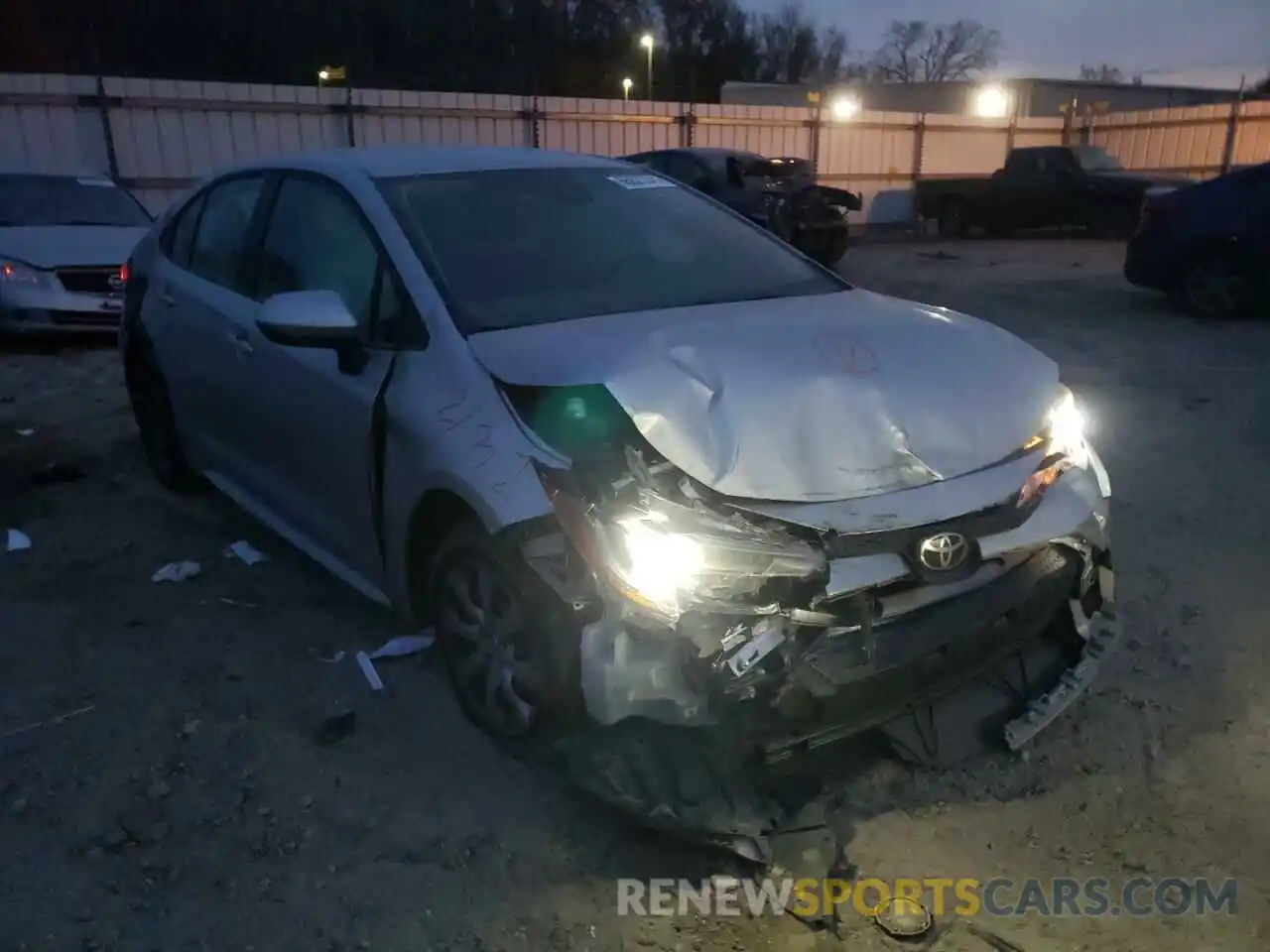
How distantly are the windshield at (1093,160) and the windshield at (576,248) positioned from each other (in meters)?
17.3

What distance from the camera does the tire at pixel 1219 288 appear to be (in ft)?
31.7

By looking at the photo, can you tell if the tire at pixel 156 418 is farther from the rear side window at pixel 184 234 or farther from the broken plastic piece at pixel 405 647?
the broken plastic piece at pixel 405 647

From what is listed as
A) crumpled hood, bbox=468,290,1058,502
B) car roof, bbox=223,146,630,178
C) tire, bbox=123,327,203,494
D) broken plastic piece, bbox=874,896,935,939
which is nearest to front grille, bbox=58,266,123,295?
tire, bbox=123,327,203,494

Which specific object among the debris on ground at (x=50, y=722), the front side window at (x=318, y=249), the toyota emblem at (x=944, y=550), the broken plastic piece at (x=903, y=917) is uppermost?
the front side window at (x=318, y=249)

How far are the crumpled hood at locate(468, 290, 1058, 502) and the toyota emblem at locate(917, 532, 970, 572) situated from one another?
152 millimetres

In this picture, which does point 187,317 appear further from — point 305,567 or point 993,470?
point 993,470

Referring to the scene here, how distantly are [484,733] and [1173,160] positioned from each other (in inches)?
943

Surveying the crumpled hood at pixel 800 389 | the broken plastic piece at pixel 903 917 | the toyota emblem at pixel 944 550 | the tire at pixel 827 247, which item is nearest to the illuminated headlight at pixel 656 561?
the crumpled hood at pixel 800 389

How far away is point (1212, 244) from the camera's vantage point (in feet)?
31.8

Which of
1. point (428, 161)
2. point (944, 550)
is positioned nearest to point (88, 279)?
point (428, 161)

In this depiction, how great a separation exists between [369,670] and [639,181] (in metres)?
2.02

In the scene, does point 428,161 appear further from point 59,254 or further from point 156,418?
point 59,254

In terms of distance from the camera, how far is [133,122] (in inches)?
551

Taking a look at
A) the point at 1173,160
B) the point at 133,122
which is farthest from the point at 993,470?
the point at 1173,160
